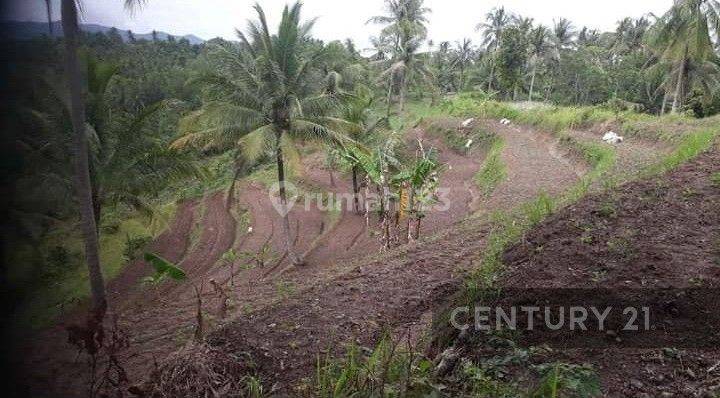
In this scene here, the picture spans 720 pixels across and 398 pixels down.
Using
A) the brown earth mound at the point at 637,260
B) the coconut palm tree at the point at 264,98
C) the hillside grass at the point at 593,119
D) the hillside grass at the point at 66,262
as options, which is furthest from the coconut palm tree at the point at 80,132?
the hillside grass at the point at 593,119

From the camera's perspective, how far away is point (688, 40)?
2169cm

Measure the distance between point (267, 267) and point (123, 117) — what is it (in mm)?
6601

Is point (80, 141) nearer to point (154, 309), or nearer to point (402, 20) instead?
point (154, 309)

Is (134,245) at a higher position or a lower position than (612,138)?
lower

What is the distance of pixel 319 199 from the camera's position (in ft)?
70.8

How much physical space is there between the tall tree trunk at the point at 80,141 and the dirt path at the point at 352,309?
77.0 inches

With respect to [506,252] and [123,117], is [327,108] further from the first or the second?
[506,252]

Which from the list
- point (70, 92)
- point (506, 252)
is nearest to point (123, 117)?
point (70, 92)

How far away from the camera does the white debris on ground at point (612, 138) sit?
16391mm

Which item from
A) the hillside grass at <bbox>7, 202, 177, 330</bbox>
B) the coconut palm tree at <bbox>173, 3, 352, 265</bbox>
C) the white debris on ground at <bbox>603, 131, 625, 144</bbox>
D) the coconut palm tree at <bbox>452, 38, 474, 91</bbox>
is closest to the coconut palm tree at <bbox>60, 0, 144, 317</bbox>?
the hillside grass at <bbox>7, 202, 177, 330</bbox>

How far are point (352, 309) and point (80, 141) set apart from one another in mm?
4717

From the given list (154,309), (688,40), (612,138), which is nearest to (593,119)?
(612,138)

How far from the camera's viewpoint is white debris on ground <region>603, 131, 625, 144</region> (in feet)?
53.8

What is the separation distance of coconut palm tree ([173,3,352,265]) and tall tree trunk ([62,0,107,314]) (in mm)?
4340
